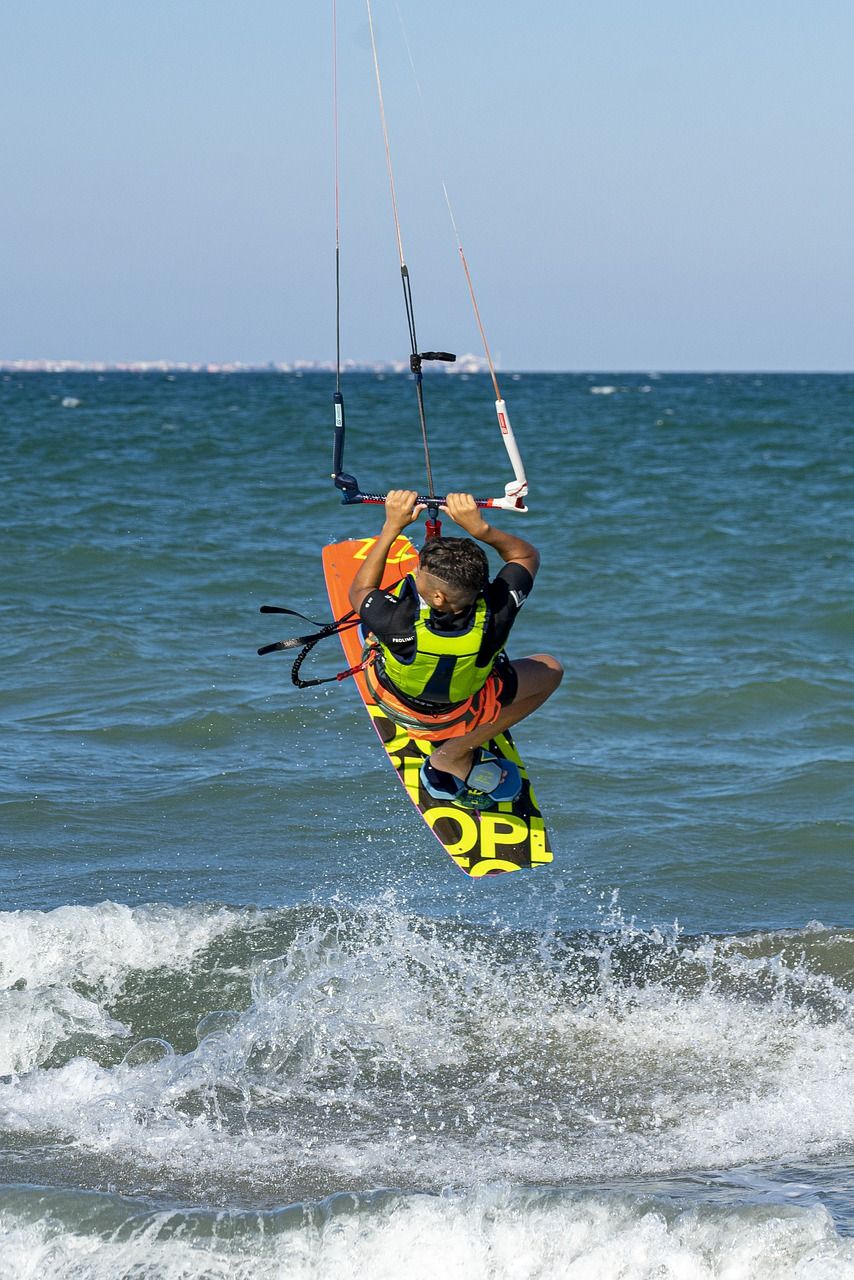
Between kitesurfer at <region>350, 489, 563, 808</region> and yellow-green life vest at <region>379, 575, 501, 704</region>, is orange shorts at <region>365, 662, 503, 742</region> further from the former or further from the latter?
yellow-green life vest at <region>379, 575, 501, 704</region>

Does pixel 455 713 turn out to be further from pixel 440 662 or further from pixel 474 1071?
pixel 474 1071

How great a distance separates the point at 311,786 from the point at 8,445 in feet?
75.4

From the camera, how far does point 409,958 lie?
6410mm

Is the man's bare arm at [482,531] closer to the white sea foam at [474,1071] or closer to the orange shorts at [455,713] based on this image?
the orange shorts at [455,713]

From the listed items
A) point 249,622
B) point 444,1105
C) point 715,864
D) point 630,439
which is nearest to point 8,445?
point 630,439

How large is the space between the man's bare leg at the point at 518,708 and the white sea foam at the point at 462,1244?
7.85ft

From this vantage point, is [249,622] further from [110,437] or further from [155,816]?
[110,437]

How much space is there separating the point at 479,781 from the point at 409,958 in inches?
34.8

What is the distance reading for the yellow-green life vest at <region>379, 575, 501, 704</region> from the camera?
563 centimetres

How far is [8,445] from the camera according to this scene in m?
30.0

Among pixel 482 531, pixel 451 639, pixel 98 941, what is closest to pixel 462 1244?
pixel 451 639

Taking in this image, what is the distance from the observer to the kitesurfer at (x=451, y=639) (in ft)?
18.0

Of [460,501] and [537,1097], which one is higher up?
[460,501]

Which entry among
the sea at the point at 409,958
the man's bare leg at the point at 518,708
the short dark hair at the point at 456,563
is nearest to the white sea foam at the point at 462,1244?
the sea at the point at 409,958
